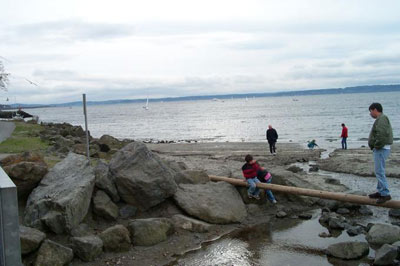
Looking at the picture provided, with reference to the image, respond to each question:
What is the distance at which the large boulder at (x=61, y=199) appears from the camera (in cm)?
910

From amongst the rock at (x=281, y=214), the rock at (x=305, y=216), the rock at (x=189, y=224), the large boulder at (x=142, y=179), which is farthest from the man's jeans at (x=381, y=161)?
the large boulder at (x=142, y=179)

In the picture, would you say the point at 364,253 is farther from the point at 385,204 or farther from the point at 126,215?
the point at 126,215

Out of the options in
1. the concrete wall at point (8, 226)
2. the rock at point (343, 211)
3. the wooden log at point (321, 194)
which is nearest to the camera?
the concrete wall at point (8, 226)

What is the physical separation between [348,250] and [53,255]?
6250 mm

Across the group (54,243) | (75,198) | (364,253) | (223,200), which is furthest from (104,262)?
(364,253)

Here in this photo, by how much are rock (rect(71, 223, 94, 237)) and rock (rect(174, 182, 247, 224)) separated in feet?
8.45

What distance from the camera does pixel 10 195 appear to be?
4.32 meters

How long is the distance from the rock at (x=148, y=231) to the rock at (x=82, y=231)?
0.96m

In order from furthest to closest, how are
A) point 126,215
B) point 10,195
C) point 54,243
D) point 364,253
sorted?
1. point 126,215
2. point 364,253
3. point 54,243
4. point 10,195

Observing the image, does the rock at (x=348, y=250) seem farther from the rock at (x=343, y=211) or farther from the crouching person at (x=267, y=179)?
the crouching person at (x=267, y=179)

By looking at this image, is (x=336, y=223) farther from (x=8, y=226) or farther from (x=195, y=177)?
(x=8, y=226)

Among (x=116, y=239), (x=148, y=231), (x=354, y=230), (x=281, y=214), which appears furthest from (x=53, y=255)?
(x=354, y=230)

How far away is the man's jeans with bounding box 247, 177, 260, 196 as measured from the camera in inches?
489

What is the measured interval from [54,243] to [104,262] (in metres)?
1.11
